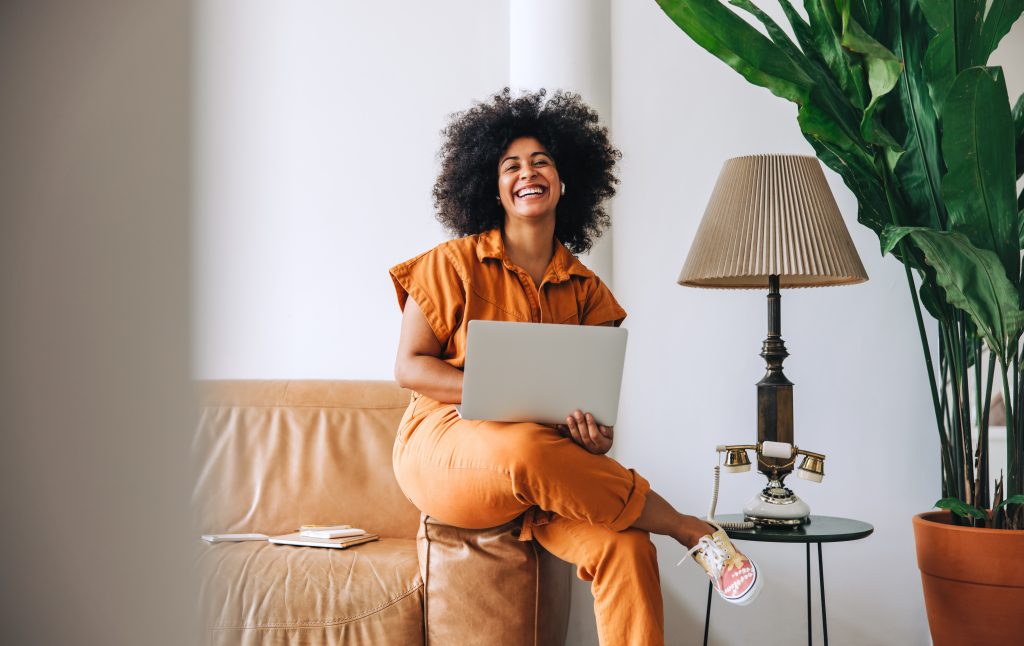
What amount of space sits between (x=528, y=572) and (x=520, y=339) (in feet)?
1.60

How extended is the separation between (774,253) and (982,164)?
1.66 ft

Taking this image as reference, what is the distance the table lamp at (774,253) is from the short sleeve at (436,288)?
636mm

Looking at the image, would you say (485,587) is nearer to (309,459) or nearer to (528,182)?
(309,459)

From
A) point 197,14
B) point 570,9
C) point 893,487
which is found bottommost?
point 893,487

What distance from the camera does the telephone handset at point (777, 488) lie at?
80.3 inches

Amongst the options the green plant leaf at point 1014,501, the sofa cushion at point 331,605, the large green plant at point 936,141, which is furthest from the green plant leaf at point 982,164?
the sofa cushion at point 331,605

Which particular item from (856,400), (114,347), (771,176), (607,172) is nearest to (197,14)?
(114,347)

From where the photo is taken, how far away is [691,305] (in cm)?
265

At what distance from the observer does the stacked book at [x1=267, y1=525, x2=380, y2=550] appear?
2033 millimetres

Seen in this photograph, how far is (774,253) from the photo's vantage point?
2.10 m

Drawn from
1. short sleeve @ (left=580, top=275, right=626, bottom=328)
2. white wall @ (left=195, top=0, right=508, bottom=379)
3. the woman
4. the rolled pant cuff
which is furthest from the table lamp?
white wall @ (left=195, top=0, right=508, bottom=379)

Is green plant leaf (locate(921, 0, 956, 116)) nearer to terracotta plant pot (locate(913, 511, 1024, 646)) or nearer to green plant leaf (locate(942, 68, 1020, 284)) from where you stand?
green plant leaf (locate(942, 68, 1020, 284))

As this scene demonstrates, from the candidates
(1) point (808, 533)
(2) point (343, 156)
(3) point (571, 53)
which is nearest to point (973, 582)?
(1) point (808, 533)

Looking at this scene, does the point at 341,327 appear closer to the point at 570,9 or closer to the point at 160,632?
the point at 570,9
